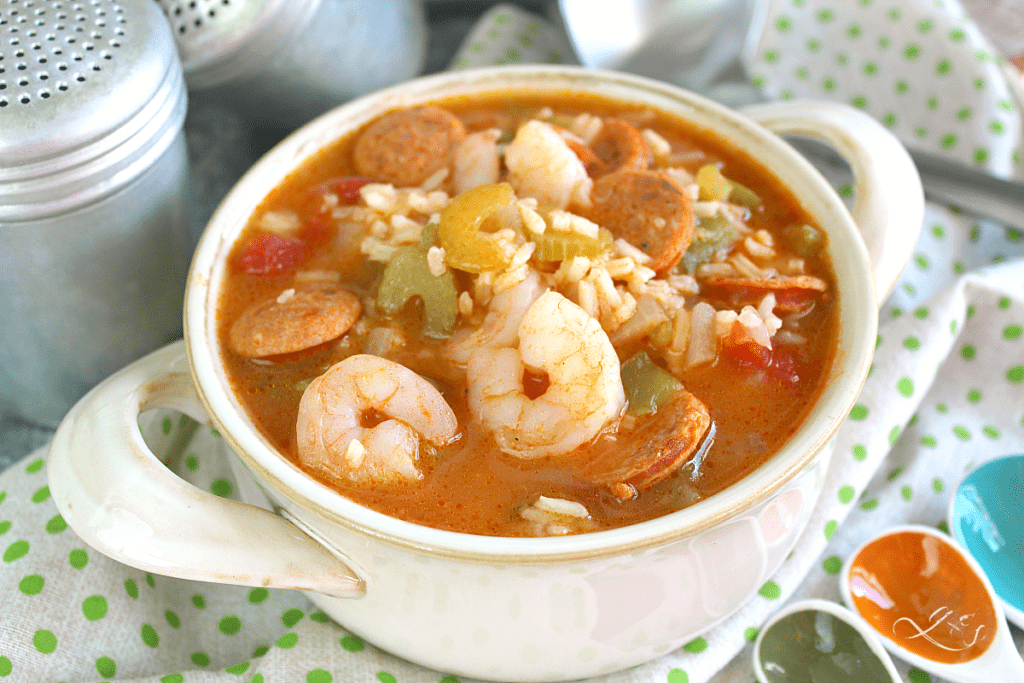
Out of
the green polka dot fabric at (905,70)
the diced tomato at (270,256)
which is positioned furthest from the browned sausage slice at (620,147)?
the green polka dot fabric at (905,70)

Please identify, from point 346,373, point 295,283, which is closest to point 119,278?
point 295,283

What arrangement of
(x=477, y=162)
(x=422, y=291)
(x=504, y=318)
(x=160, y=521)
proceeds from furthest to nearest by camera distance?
1. (x=477, y=162)
2. (x=422, y=291)
3. (x=504, y=318)
4. (x=160, y=521)

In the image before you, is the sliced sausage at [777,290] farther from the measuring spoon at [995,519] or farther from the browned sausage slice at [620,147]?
the measuring spoon at [995,519]

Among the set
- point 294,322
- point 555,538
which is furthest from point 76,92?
point 555,538

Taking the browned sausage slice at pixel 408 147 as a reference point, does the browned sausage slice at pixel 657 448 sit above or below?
below

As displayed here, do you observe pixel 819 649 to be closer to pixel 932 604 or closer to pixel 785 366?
pixel 932 604

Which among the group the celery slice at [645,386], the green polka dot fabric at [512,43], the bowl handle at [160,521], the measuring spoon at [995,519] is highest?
the celery slice at [645,386]

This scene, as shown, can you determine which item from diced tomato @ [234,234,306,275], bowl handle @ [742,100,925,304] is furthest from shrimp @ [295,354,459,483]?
bowl handle @ [742,100,925,304]
